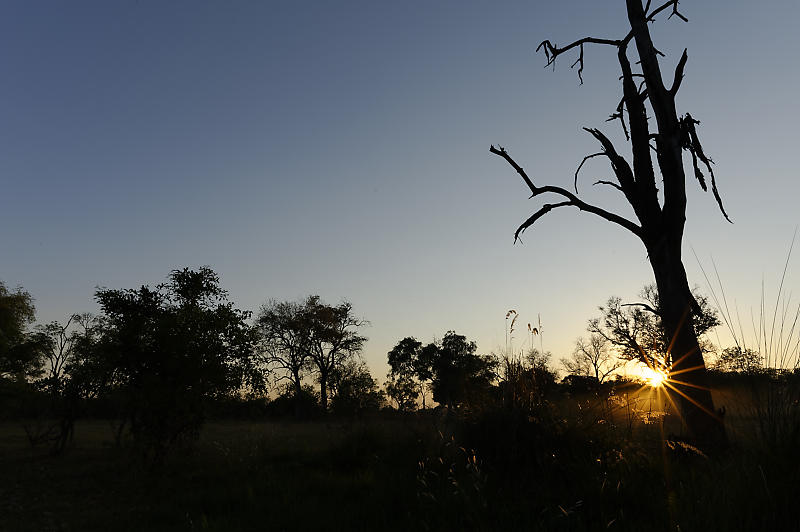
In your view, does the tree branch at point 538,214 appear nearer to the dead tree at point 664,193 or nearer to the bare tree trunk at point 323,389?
the dead tree at point 664,193

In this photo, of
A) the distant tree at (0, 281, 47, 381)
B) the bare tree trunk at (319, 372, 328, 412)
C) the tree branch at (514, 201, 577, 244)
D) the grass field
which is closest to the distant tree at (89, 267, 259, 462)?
the grass field

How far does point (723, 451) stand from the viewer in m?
5.88

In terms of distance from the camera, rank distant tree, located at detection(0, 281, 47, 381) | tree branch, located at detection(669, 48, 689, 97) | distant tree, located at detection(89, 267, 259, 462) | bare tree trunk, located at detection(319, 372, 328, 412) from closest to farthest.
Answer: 1. tree branch, located at detection(669, 48, 689, 97)
2. distant tree, located at detection(89, 267, 259, 462)
3. distant tree, located at detection(0, 281, 47, 381)
4. bare tree trunk, located at detection(319, 372, 328, 412)

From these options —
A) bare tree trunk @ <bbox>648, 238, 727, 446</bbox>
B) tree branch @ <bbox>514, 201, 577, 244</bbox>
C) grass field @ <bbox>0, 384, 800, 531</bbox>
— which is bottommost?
grass field @ <bbox>0, 384, 800, 531</bbox>

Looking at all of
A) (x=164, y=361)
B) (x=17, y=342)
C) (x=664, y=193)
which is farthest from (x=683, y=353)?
(x=17, y=342)

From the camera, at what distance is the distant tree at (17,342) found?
27.3 metres

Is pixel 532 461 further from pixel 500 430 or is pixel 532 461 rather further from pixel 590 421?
pixel 590 421

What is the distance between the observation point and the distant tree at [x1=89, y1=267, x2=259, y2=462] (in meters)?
11.6

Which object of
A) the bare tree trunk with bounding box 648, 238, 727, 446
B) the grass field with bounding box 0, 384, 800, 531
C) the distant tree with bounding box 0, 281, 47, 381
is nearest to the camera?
the grass field with bounding box 0, 384, 800, 531

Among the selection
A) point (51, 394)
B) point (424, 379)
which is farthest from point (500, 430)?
point (424, 379)

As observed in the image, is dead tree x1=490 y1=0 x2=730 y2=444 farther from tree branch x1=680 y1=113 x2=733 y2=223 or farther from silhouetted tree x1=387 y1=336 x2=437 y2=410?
silhouetted tree x1=387 y1=336 x2=437 y2=410

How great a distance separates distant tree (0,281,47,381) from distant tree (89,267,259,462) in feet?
66.2

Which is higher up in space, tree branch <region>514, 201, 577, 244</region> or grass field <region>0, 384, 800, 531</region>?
tree branch <region>514, 201, 577, 244</region>

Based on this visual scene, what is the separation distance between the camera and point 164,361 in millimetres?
11844
